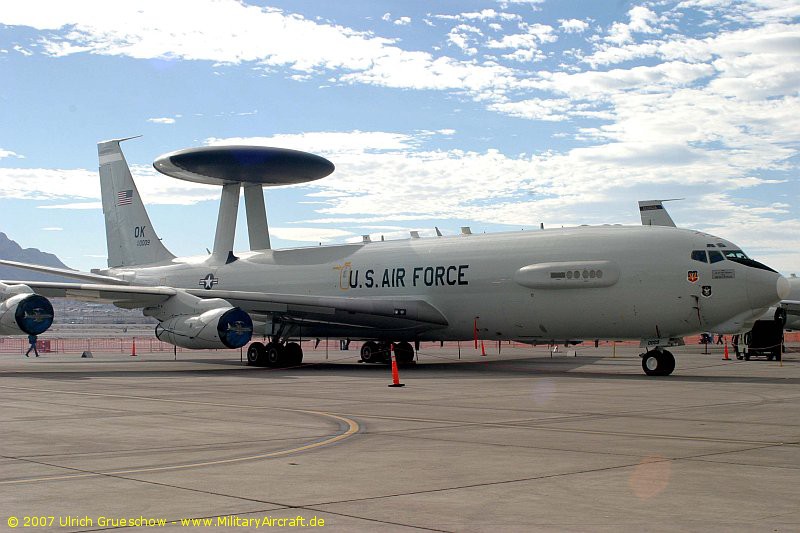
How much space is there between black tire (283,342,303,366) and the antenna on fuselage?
7313 mm

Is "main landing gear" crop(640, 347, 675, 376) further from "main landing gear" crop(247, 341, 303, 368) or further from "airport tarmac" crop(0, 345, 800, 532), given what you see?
"main landing gear" crop(247, 341, 303, 368)

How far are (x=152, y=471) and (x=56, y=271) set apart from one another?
88.3ft

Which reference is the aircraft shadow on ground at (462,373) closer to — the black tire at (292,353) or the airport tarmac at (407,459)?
the black tire at (292,353)

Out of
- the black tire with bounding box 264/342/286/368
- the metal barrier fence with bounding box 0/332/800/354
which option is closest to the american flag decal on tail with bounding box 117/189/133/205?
the metal barrier fence with bounding box 0/332/800/354

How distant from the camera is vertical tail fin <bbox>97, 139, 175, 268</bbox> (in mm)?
45062

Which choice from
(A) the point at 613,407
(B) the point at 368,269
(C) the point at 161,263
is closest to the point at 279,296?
(B) the point at 368,269

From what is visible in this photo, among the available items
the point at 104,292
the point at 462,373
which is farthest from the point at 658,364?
the point at 104,292

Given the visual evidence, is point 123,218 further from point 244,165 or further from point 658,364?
point 658,364

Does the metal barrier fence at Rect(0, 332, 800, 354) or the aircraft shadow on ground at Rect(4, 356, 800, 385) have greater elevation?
the metal barrier fence at Rect(0, 332, 800, 354)

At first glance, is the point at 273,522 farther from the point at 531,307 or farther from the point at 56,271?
the point at 56,271

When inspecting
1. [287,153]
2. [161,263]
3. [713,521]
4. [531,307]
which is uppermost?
[287,153]

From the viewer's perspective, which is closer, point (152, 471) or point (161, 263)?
point (152, 471)

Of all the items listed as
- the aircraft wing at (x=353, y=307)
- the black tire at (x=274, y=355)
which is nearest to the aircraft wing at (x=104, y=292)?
the aircraft wing at (x=353, y=307)

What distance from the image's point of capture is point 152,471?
30.5ft
